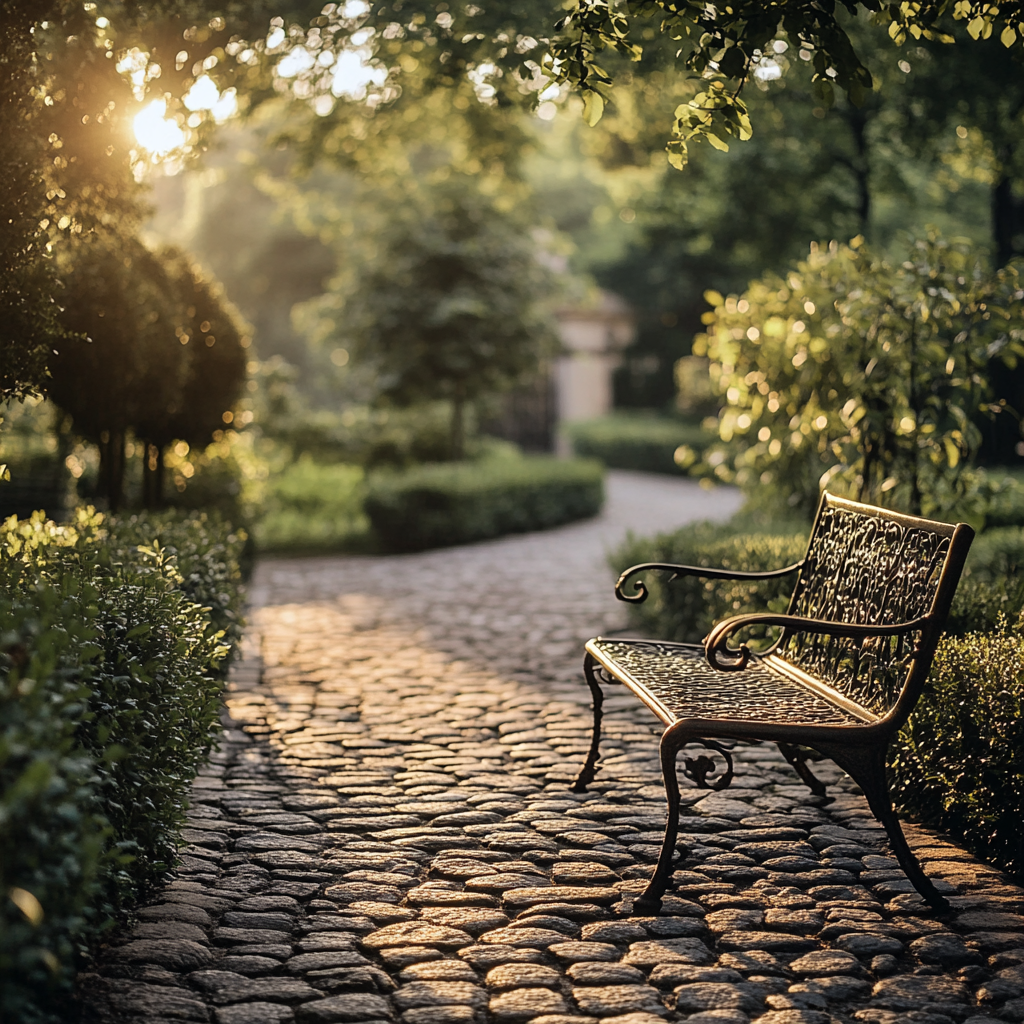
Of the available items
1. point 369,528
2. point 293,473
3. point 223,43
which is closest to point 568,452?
point 293,473

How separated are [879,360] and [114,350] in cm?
558

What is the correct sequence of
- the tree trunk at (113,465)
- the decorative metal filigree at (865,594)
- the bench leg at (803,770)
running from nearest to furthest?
the decorative metal filigree at (865,594) < the bench leg at (803,770) < the tree trunk at (113,465)

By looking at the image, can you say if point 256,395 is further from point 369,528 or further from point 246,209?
point 246,209

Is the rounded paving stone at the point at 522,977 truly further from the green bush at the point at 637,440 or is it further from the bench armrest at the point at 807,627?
the green bush at the point at 637,440

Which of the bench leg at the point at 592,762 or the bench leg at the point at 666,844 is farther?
the bench leg at the point at 592,762

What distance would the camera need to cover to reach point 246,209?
143ft

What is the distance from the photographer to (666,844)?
3.94 metres

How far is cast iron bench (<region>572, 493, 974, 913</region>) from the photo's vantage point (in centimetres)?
395

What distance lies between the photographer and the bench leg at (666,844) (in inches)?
153

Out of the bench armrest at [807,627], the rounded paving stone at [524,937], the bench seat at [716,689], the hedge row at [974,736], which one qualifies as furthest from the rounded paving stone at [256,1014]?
the hedge row at [974,736]

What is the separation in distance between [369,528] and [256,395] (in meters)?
6.89

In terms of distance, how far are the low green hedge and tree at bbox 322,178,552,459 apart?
162 centimetres

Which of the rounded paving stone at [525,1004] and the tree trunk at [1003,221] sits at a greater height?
the tree trunk at [1003,221]

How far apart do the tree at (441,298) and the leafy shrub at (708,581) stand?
8.63 m
